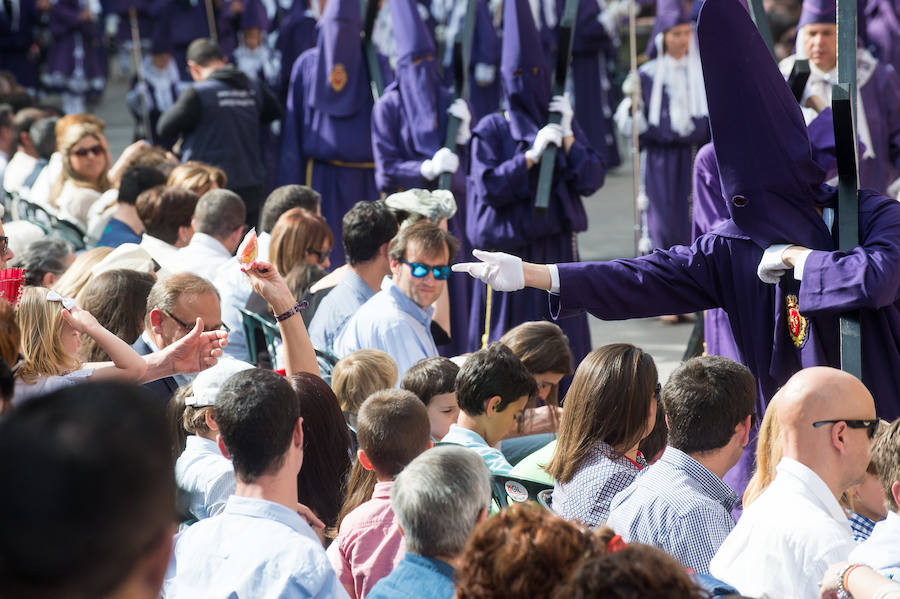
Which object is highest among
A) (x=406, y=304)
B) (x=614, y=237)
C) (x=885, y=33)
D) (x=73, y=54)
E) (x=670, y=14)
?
(x=670, y=14)

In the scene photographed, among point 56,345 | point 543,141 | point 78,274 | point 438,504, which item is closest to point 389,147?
point 543,141

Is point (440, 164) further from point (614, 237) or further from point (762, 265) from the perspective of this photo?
point (614, 237)

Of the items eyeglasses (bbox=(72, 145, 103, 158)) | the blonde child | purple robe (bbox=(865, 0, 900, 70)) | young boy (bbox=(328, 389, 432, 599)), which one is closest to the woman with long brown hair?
young boy (bbox=(328, 389, 432, 599))

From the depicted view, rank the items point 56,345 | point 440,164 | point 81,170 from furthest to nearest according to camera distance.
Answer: point 81,170 < point 440,164 < point 56,345

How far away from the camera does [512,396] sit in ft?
12.3

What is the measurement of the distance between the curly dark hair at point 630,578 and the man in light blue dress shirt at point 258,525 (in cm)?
85

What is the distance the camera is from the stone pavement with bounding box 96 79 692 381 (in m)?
7.71

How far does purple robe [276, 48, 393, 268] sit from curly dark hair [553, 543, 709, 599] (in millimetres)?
6601

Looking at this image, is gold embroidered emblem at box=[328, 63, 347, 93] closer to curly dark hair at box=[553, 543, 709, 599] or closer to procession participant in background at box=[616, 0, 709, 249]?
procession participant in background at box=[616, 0, 709, 249]

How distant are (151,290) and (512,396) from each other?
131 centimetres

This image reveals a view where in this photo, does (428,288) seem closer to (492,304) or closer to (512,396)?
(512,396)

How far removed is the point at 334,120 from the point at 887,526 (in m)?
6.15

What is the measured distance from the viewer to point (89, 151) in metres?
7.08

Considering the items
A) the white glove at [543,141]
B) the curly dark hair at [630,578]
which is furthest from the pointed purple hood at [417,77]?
the curly dark hair at [630,578]
